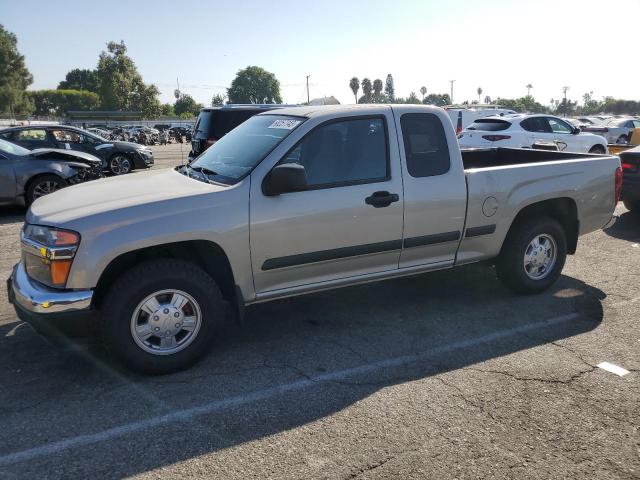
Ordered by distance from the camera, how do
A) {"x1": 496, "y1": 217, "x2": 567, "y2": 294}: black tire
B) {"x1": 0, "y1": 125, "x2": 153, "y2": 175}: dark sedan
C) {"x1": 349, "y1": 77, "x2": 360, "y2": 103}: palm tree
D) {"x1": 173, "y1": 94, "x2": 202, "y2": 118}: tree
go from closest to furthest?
{"x1": 496, "y1": 217, "x2": 567, "y2": 294}: black tire
{"x1": 0, "y1": 125, "x2": 153, "y2": 175}: dark sedan
{"x1": 173, "y1": 94, "x2": 202, "y2": 118}: tree
{"x1": 349, "y1": 77, "x2": 360, "y2": 103}: palm tree

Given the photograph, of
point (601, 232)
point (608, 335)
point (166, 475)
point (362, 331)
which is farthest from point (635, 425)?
point (601, 232)

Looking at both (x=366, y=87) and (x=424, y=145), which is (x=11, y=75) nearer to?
(x=424, y=145)

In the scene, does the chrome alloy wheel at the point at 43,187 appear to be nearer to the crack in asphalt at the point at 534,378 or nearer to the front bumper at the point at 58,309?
the front bumper at the point at 58,309

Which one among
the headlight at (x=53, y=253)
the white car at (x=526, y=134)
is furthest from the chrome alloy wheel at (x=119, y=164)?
the headlight at (x=53, y=253)

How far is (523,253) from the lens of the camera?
202 inches

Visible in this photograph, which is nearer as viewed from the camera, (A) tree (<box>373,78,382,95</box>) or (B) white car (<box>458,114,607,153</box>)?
(B) white car (<box>458,114,607,153</box>)

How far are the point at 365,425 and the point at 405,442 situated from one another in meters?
0.27

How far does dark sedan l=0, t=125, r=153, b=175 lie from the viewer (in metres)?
12.0

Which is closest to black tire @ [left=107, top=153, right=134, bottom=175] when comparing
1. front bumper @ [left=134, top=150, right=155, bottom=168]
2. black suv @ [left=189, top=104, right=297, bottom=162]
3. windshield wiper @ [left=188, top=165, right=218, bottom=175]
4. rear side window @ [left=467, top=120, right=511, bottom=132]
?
front bumper @ [left=134, top=150, right=155, bottom=168]

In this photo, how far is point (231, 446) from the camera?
2.94 m

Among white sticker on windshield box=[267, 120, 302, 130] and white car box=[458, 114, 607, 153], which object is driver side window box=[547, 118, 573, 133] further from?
white sticker on windshield box=[267, 120, 302, 130]

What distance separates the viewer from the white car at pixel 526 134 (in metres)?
13.8

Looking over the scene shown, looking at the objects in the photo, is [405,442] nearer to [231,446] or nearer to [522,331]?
[231,446]

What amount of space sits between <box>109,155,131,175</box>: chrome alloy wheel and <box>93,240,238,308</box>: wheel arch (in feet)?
39.5
